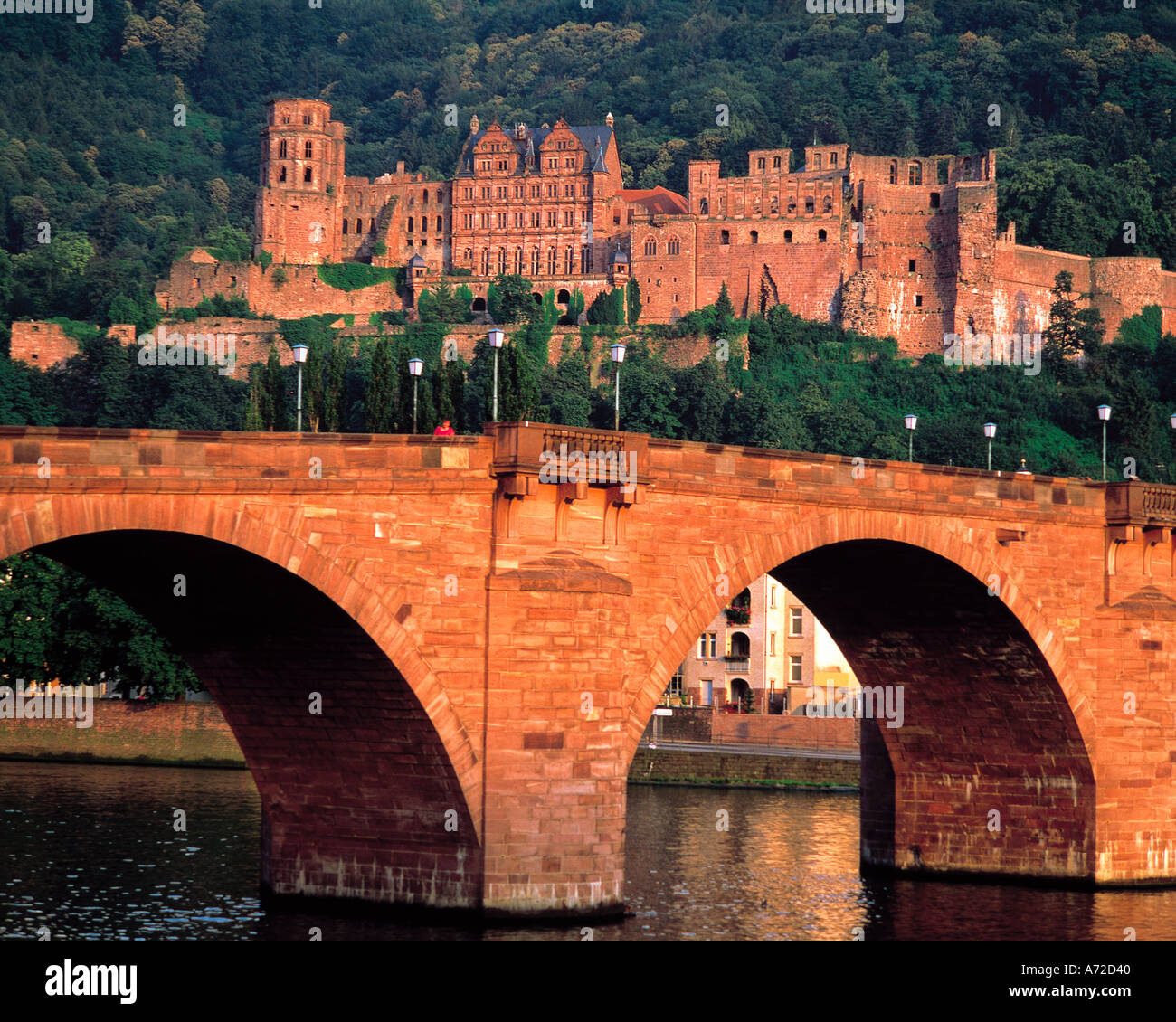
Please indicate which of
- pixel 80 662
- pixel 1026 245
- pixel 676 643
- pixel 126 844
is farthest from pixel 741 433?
pixel 676 643

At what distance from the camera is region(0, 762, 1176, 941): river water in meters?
39.6

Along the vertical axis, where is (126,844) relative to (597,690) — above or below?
below

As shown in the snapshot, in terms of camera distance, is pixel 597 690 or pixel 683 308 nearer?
pixel 597 690

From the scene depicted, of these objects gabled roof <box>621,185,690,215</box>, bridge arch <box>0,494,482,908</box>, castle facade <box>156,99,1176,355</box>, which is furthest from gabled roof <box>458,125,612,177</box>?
bridge arch <box>0,494,482,908</box>

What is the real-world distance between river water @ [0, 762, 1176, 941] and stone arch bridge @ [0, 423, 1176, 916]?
145 cm

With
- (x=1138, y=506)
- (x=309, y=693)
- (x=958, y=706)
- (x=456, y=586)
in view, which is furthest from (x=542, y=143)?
(x=456, y=586)

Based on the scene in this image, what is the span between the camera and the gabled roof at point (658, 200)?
618 ft

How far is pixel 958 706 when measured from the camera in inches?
1895

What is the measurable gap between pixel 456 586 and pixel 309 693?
321 centimetres

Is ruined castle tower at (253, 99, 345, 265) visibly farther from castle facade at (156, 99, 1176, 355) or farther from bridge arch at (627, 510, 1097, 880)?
bridge arch at (627, 510, 1097, 880)

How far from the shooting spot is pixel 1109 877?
153 feet

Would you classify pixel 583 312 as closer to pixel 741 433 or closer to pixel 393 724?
pixel 741 433

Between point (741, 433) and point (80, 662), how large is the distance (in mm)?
83032
